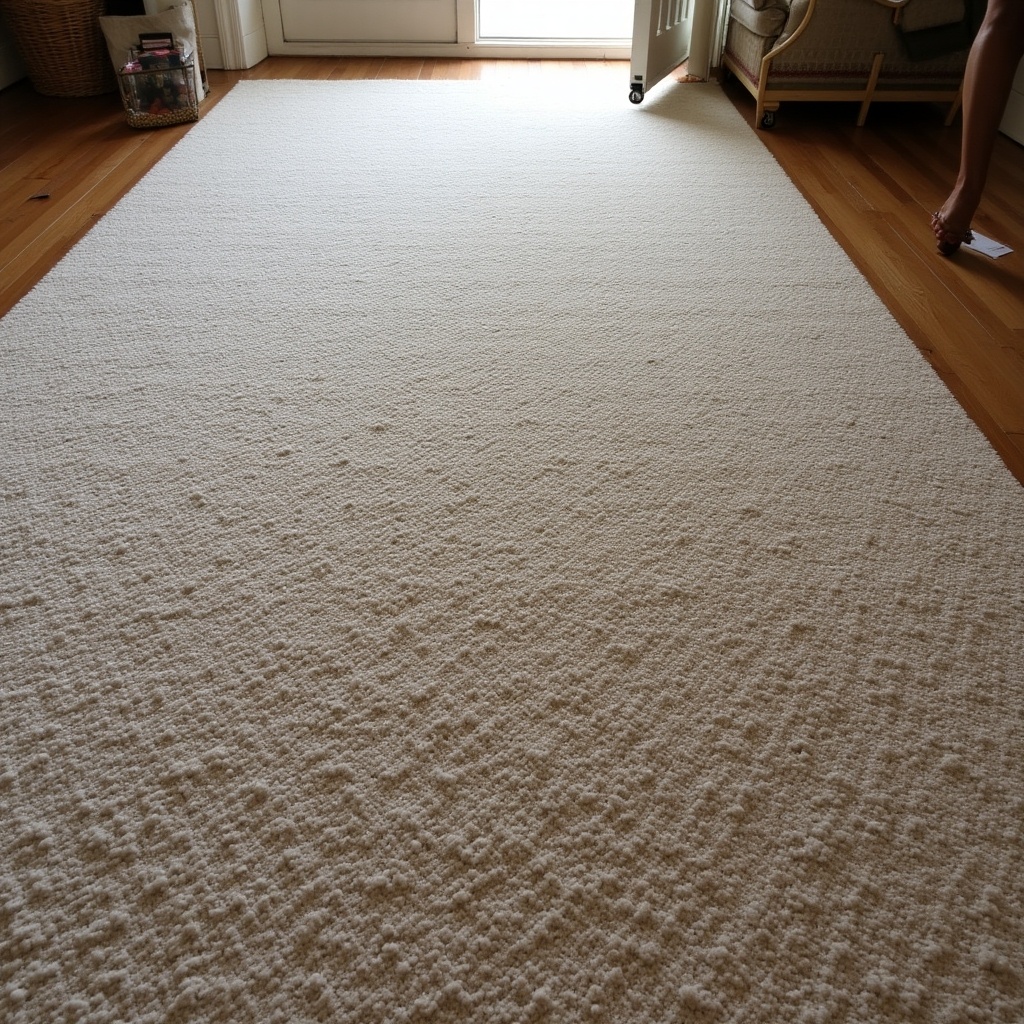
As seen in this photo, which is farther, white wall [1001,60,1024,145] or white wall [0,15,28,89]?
white wall [0,15,28,89]

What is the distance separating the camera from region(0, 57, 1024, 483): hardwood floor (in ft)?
5.87

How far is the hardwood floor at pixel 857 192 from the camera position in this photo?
1.79 meters

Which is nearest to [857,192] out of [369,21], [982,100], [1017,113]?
A: [982,100]

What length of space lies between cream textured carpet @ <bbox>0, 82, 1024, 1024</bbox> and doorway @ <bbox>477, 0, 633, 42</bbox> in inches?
100

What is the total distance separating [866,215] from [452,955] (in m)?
2.24

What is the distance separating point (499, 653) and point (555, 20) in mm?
→ 4273

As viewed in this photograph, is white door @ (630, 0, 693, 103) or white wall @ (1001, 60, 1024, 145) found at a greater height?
white door @ (630, 0, 693, 103)

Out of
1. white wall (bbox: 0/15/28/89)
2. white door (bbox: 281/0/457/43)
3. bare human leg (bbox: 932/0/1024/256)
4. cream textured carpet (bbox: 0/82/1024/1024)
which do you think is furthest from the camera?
white door (bbox: 281/0/457/43)

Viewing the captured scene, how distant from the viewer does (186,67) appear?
116 inches

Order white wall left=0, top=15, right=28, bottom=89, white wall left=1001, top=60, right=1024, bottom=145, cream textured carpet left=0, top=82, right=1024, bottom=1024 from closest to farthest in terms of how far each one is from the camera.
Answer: cream textured carpet left=0, top=82, right=1024, bottom=1024 → white wall left=1001, top=60, right=1024, bottom=145 → white wall left=0, top=15, right=28, bottom=89

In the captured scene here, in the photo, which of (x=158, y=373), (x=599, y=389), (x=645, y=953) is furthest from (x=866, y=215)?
(x=645, y=953)

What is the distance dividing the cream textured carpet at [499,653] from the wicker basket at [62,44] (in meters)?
1.74

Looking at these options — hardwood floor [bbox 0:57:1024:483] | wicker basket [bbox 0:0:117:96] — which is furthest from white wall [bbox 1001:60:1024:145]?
wicker basket [bbox 0:0:117:96]

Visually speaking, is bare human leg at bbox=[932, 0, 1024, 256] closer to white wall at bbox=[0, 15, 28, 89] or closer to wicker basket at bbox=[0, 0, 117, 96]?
wicker basket at bbox=[0, 0, 117, 96]
